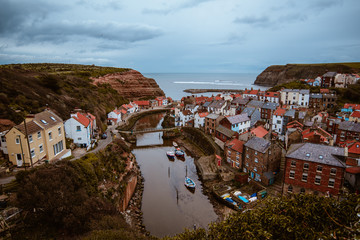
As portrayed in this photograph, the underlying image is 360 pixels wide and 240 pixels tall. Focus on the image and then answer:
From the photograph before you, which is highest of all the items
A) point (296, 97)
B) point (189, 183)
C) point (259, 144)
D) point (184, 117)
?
point (296, 97)

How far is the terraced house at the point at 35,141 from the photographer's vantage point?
68.0 ft

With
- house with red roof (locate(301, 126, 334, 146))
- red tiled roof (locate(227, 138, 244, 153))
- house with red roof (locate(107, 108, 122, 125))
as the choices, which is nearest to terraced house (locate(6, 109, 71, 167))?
red tiled roof (locate(227, 138, 244, 153))

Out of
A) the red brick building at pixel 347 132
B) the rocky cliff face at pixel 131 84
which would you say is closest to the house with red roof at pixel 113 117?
the rocky cliff face at pixel 131 84

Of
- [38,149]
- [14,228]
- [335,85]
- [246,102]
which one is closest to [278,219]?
[14,228]

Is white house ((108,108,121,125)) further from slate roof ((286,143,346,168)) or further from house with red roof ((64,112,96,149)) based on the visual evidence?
slate roof ((286,143,346,168))

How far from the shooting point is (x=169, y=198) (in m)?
28.3

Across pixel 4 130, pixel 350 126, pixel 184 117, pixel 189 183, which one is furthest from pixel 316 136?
pixel 4 130

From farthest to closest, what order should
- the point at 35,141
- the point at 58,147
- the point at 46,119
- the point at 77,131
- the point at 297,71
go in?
the point at 297,71 → the point at 77,131 → the point at 58,147 → the point at 46,119 → the point at 35,141

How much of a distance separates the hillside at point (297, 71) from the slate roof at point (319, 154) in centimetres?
10487

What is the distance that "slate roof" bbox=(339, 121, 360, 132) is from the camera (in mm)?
34850

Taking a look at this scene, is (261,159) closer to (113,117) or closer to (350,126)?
(350,126)

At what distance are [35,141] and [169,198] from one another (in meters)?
17.9

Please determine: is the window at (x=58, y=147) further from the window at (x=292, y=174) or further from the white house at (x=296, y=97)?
the white house at (x=296, y=97)

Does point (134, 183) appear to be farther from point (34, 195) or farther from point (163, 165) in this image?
point (34, 195)
